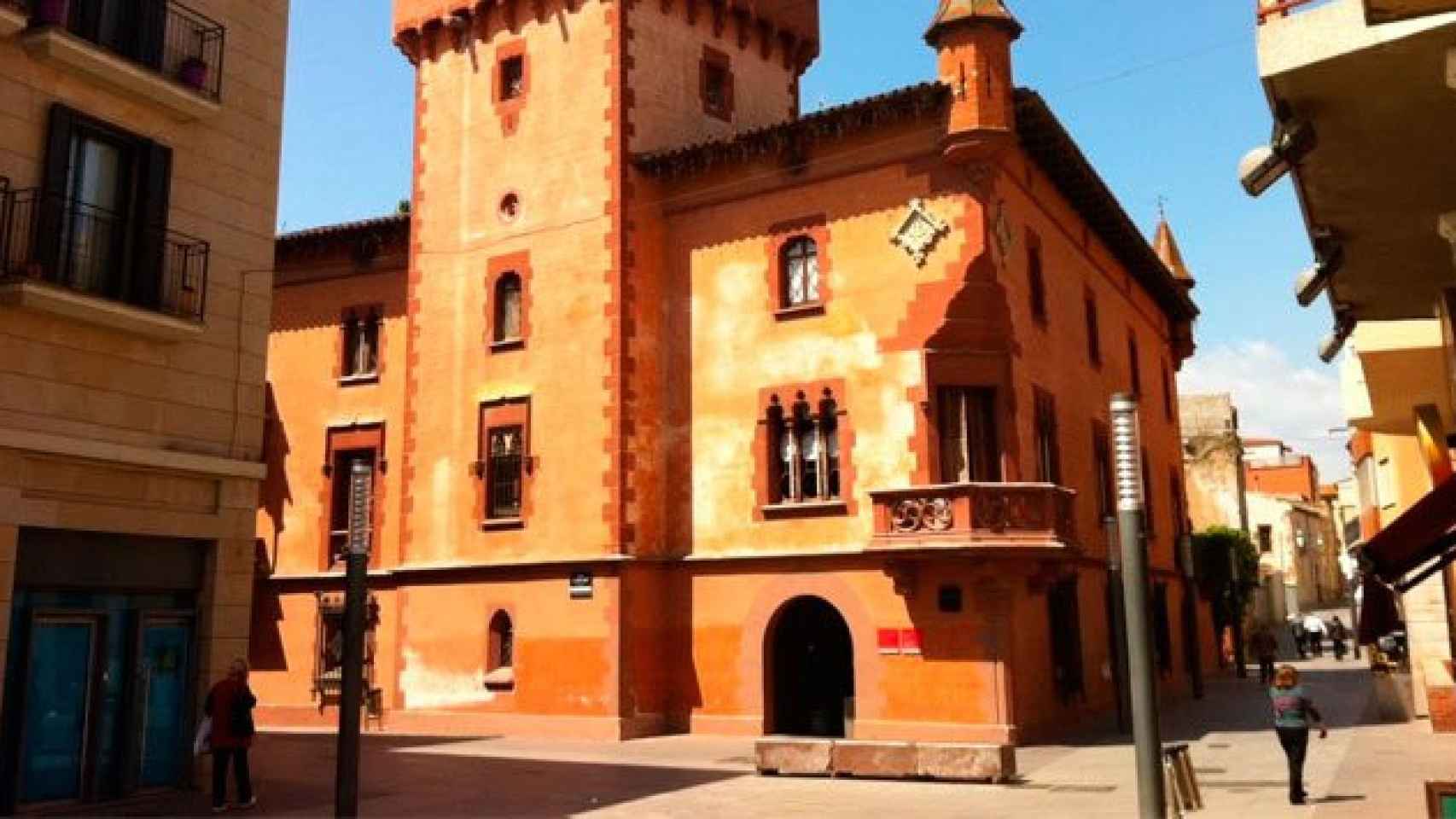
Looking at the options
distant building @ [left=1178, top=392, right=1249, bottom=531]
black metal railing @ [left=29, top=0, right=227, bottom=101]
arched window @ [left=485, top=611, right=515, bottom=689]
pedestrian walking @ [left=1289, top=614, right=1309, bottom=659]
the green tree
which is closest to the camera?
black metal railing @ [left=29, top=0, right=227, bottom=101]

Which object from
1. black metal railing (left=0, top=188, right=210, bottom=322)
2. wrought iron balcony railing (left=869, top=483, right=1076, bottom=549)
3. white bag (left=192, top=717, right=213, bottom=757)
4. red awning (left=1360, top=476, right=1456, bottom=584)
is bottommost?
white bag (left=192, top=717, right=213, bottom=757)

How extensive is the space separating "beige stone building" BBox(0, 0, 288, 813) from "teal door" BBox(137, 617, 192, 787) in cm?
3

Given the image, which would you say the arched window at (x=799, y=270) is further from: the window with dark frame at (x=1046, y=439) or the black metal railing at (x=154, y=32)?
the black metal railing at (x=154, y=32)

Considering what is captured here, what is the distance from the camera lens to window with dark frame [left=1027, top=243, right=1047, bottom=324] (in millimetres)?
25984

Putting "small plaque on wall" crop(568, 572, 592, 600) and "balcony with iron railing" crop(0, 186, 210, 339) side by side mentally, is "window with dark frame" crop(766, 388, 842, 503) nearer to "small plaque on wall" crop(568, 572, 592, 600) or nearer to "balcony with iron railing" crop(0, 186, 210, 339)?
"small plaque on wall" crop(568, 572, 592, 600)

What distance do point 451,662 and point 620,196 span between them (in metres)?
11.0

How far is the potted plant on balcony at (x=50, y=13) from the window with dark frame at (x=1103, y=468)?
24152mm

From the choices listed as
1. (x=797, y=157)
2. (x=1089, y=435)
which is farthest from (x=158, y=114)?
(x=1089, y=435)

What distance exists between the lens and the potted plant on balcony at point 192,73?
16.2m

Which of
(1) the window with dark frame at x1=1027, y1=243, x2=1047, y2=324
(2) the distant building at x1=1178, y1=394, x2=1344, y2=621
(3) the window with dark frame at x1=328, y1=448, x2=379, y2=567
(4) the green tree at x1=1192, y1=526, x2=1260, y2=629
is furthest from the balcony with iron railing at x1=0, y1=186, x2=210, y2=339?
(2) the distant building at x1=1178, y1=394, x2=1344, y2=621

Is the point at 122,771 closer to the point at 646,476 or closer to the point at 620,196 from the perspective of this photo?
the point at 646,476

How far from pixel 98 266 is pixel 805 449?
1380 centimetres

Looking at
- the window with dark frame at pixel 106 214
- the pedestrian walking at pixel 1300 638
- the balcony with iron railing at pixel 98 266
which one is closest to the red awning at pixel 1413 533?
the balcony with iron railing at pixel 98 266

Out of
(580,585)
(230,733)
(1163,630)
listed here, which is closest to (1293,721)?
(230,733)
